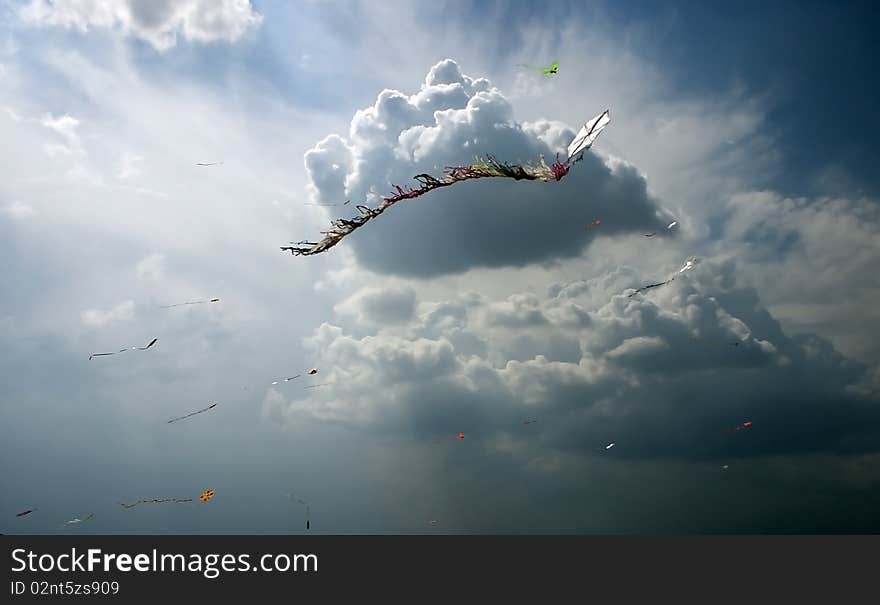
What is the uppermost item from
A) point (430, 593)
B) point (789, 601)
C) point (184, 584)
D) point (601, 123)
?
point (601, 123)

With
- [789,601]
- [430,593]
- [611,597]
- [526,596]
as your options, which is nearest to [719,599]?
[789,601]

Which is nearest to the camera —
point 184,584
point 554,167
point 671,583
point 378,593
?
point 554,167

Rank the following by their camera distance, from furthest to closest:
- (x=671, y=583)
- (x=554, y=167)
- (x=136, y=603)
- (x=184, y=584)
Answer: (x=671, y=583), (x=184, y=584), (x=136, y=603), (x=554, y=167)

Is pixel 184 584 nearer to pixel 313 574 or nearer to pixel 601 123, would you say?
pixel 313 574

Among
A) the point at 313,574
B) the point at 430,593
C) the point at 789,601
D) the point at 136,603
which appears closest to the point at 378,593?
the point at 430,593

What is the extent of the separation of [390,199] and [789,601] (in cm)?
14784

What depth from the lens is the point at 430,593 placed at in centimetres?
14362

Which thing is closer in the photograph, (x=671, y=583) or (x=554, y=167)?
(x=554, y=167)

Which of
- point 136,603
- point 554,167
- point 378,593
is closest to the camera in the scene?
point 554,167

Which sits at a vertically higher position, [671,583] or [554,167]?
[554,167]

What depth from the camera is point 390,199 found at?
33.4 ft

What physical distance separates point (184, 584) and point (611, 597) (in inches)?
3795

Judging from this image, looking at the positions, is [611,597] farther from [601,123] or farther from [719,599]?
[601,123]

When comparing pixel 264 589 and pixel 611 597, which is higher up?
pixel 264 589
